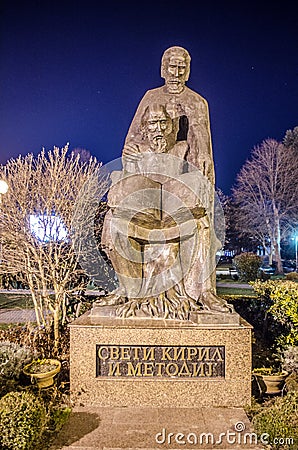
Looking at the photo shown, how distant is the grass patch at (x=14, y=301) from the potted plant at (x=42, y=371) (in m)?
7.71

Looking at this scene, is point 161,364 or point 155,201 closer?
point 161,364

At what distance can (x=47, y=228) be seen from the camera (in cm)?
764

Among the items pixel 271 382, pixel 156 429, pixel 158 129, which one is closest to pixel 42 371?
pixel 156 429

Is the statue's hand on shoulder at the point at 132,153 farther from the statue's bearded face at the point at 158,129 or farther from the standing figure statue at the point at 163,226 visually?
the statue's bearded face at the point at 158,129

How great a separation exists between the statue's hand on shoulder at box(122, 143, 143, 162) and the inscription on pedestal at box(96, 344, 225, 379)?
1.75m

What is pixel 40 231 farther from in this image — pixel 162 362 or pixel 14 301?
pixel 14 301

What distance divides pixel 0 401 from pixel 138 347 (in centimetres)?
112

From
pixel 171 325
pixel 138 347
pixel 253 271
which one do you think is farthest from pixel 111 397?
pixel 253 271

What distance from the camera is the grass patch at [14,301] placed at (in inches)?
466

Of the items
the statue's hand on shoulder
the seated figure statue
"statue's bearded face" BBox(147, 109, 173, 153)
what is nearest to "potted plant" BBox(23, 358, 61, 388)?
the seated figure statue

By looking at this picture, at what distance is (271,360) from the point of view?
16.7 ft

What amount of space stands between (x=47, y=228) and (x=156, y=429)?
5.07 metres

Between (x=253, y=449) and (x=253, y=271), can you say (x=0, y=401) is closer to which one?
(x=253, y=449)

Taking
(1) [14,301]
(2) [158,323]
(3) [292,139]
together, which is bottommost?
(1) [14,301]
